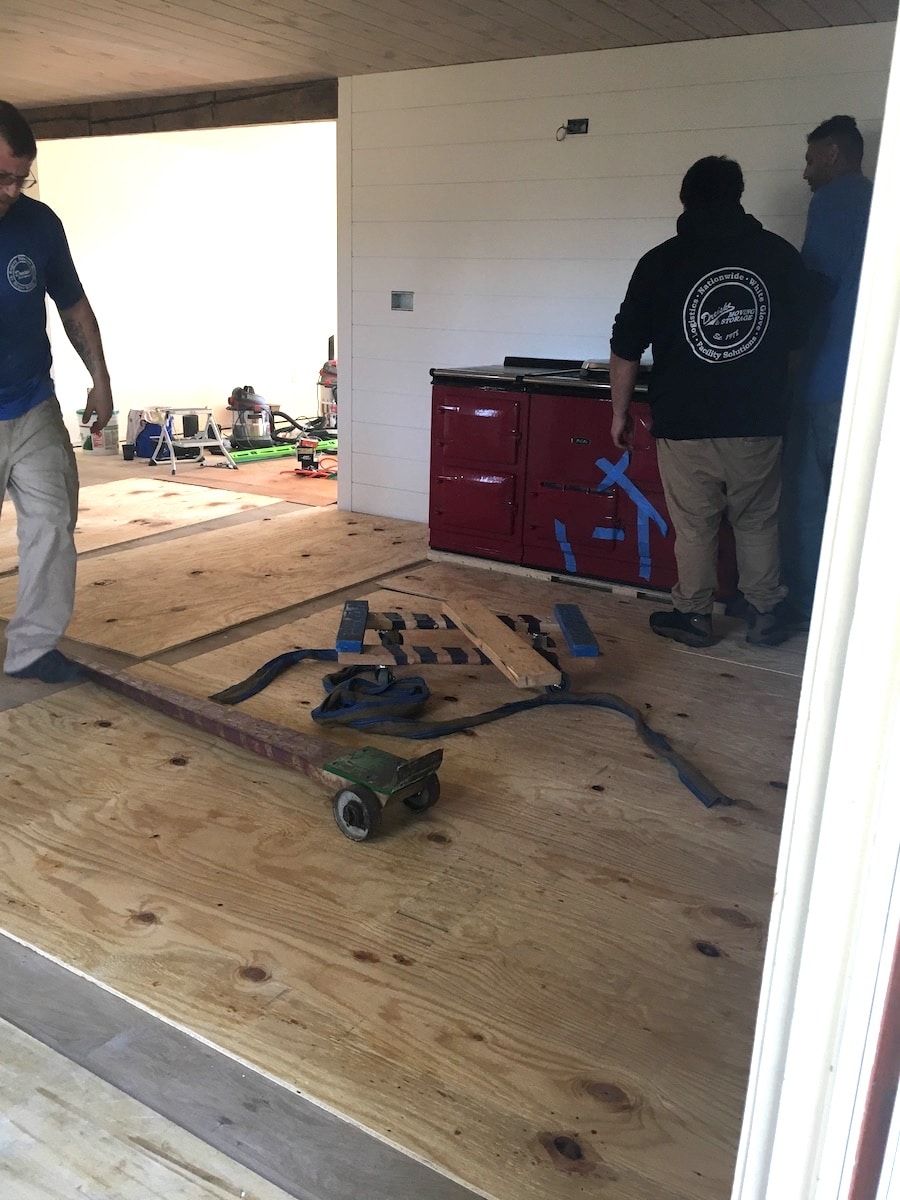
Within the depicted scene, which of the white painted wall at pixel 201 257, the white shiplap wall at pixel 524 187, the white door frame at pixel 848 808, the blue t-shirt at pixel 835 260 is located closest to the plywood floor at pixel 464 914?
the white door frame at pixel 848 808

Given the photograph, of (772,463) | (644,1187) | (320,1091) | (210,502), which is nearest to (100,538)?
(210,502)

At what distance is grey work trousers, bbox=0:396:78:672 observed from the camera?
3025 mm

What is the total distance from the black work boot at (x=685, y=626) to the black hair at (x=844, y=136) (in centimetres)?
183

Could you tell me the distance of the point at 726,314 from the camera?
3508 mm

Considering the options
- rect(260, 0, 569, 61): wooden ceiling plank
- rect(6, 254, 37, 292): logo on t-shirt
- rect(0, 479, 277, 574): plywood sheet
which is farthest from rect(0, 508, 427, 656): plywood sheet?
rect(260, 0, 569, 61): wooden ceiling plank

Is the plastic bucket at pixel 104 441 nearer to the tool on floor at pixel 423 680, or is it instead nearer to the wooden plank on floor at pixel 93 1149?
the tool on floor at pixel 423 680

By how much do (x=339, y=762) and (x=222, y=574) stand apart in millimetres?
2355

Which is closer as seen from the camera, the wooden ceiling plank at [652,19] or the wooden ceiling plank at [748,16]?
the wooden ceiling plank at [748,16]

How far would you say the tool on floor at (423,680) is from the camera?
2.91m

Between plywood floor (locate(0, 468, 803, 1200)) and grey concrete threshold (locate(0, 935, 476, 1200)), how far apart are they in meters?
0.03

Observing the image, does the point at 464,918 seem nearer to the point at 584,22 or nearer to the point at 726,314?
the point at 726,314

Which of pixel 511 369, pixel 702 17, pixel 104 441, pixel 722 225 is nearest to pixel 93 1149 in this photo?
pixel 722 225

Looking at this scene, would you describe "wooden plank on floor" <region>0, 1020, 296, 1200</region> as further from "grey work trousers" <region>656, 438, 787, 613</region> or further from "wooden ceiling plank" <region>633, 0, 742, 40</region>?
"wooden ceiling plank" <region>633, 0, 742, 40</region>

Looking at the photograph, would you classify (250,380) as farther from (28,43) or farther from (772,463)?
(772,463)
